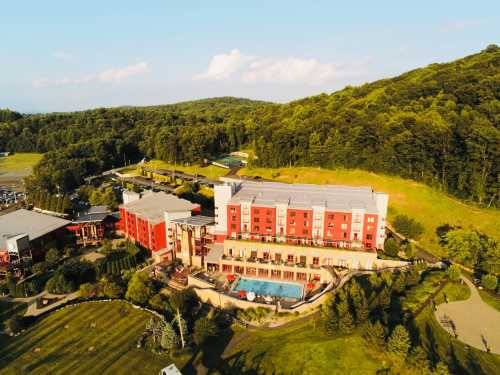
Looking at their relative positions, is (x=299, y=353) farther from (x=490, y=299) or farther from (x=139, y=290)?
(x=490, y=299)

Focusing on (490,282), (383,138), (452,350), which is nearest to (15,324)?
(452,350)

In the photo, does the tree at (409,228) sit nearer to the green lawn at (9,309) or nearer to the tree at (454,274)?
the tree at (454,274)

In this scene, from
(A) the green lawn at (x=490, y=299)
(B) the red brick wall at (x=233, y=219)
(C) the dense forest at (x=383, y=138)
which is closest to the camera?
(A) the green lawn at (x=490, y=299)

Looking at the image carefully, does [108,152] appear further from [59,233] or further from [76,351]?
[76,351]

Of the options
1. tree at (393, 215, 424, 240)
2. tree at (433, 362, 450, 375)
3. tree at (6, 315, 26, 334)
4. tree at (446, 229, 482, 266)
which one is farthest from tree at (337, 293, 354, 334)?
tree at (6, 315, 26, 334)

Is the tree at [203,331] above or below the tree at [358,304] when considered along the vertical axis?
below

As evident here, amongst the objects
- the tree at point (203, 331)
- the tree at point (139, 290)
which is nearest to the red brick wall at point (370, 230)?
the tree at point (203, 331)

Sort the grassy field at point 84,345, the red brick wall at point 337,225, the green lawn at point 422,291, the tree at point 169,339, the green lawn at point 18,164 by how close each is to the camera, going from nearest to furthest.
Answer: the grassy field at point 84,345 < the tree at point 169,339 < the green lawn at point 422,291 < the red brick wall at point 337,225 < the green lawn at point 18,164
